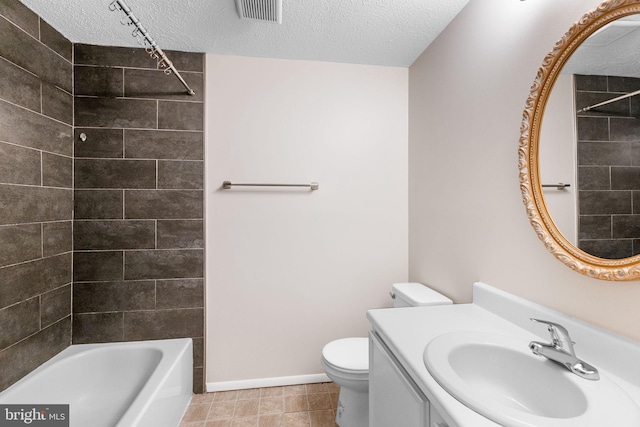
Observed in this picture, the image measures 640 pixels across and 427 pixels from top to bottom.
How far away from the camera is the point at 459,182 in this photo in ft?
5.22

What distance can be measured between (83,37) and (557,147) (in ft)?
8.58

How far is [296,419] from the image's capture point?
5.80 feet

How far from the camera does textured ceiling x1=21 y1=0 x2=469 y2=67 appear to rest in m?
1.54

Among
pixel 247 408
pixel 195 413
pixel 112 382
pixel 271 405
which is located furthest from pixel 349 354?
pixel 112 382

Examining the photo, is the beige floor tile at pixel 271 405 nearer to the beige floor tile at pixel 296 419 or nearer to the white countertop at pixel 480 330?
the beige floor tile at pixel 296 419

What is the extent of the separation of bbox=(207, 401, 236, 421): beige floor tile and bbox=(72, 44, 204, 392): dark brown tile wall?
0.68 ft

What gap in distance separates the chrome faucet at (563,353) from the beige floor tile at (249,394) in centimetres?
175

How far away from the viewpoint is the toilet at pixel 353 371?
5.11 feet

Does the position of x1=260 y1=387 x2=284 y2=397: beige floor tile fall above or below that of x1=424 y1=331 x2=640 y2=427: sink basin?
below

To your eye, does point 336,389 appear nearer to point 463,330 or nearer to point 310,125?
point 463,330

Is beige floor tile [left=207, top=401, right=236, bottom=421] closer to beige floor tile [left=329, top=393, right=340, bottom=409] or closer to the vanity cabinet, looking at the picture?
beige floor tile [left=329, top=393, right=340, bottom=409]

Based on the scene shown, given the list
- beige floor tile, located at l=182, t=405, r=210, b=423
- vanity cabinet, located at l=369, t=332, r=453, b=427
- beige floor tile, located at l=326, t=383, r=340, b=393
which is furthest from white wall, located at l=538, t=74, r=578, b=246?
beige floor tile, located at l=182, t=405, r=210, b=423

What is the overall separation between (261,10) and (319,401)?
2.37m

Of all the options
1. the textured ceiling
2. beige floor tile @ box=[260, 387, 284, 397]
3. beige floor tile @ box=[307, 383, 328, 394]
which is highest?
the textured ceiling
